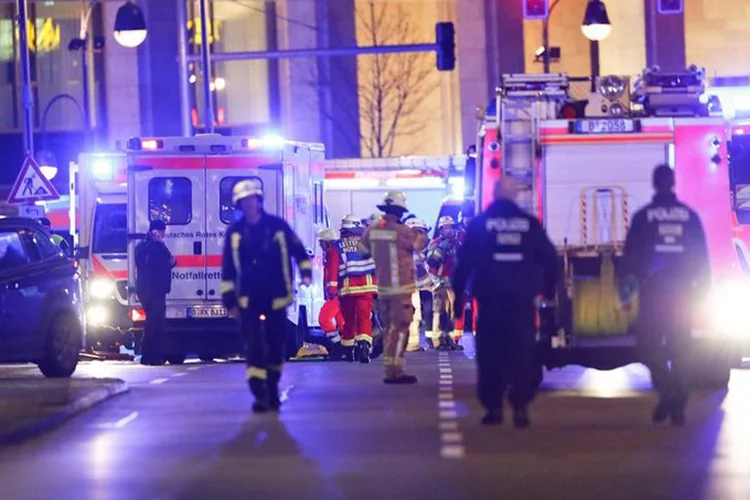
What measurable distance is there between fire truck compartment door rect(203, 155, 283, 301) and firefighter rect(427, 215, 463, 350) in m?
3.84

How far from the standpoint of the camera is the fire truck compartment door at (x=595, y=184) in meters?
18.2

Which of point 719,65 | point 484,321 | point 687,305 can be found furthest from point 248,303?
point 719,65

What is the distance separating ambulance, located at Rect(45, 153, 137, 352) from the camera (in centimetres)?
2739

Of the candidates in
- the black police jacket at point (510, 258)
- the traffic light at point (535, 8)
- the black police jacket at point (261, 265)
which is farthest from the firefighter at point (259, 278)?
the traffic light at point (535, 8)

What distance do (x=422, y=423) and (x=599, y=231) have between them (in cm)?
353

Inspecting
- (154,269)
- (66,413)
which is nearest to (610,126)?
(66,413)

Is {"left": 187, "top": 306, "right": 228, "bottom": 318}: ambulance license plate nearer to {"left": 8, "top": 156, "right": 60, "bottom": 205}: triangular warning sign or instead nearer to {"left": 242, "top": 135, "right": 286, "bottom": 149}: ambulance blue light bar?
{"left": 242, "top": 135, "right": 286, "bottom": 149}: ambulance blue light bar

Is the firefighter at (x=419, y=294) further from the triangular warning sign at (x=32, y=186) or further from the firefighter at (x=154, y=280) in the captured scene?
the triangular warning sign at (x=32, y=186)

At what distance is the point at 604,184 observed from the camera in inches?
722

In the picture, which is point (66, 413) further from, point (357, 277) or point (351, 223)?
point (351, 223)

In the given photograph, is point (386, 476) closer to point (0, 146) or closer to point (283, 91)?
point (283, 91)

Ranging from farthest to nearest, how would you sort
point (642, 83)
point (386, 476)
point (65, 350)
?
point (65, 350), point (642, 83), point (386, 476)

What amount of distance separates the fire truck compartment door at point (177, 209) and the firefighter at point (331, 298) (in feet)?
4.81

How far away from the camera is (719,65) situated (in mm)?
48156
